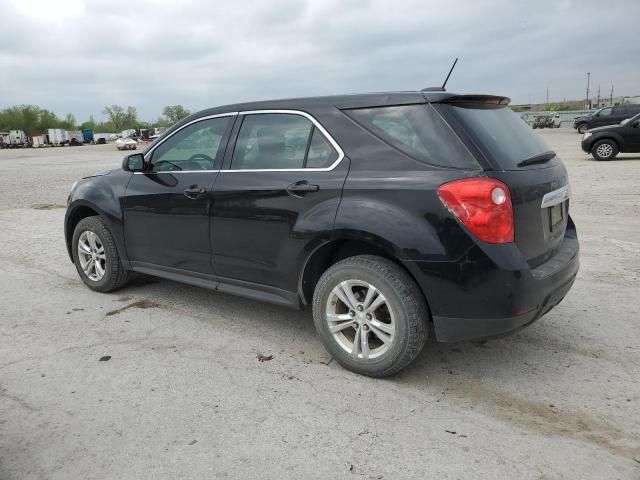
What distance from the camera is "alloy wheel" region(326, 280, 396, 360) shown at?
332cm

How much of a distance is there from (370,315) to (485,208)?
95cm

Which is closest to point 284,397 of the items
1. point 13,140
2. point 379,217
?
point 379,217

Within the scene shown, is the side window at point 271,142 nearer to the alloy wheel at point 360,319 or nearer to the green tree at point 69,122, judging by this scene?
the alloy wheel at point 360,319

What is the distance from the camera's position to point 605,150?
58.1 feet

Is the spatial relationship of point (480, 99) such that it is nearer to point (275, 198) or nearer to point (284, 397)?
point (275, 198)

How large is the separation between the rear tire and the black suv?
15.9m

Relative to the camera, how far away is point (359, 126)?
349cm

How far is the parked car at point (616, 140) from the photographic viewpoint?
17453mm

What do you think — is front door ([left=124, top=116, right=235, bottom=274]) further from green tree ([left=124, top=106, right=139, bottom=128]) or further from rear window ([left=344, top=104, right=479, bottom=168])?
green tree ([left=124, top=106, right=139, bottom=128])

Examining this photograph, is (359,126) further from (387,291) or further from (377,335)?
(377,335)

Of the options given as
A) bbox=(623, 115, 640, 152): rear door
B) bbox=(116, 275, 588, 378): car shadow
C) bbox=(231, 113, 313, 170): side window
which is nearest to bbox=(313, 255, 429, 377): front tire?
bbox=(116, 275, 588, 378): car shadow

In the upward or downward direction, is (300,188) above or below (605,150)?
above

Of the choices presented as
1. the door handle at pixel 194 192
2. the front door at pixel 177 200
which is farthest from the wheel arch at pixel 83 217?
the door handle at pixel 194 192

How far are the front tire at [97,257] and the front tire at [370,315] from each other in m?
2.41
